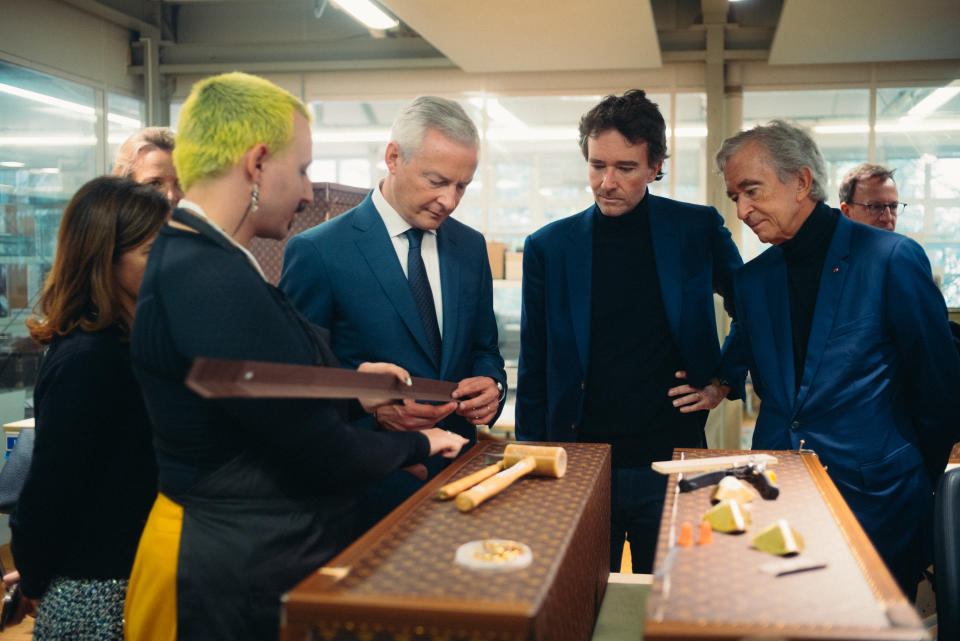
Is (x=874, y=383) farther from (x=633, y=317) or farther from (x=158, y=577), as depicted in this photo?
(x=158, y=577)

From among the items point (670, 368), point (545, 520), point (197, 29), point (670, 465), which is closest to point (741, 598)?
point (545, 520)

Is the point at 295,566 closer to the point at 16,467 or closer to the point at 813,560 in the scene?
the point at 813,560

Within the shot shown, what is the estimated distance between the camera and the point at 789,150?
2.05 m

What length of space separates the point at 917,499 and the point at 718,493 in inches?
33.0

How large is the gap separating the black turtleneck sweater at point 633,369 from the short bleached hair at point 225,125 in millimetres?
1253

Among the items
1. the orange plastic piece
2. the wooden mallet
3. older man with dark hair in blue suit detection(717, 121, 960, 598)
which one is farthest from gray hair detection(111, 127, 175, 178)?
the orange plastic piece

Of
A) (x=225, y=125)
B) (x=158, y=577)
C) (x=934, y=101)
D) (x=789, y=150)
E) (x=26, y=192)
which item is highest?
(x=934, y=101)

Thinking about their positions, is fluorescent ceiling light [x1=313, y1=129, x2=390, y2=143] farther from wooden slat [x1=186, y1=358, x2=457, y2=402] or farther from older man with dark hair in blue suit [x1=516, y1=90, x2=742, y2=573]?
wooden slat [x1=186, y1=358, x2=457, y2=402]

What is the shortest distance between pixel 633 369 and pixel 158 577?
4.56ft

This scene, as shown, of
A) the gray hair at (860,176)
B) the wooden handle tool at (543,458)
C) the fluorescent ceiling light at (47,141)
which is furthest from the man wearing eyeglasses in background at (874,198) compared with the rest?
Result: the fluorescent ceiling light at (47,141)

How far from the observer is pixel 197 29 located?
7430 millimetres

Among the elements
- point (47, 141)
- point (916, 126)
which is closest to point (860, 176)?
point (916, 126)

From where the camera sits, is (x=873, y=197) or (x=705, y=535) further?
(x=873, y=197)

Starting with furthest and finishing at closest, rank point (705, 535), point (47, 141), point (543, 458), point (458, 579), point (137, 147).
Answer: point (47, 141)
point (137, 147)
point (543, 458)
point (705, 535)
point (458, 579)
